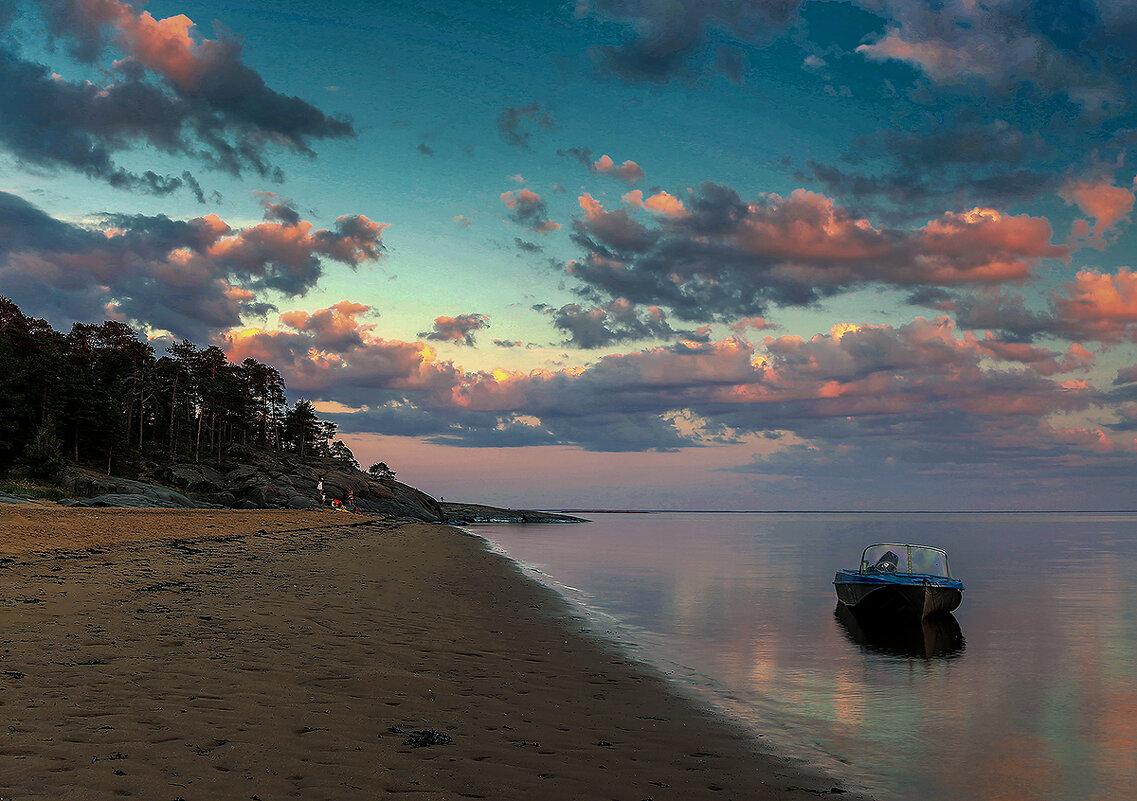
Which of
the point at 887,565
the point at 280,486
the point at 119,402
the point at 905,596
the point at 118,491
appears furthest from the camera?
the point at 280,486

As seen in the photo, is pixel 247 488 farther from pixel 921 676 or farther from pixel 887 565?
pixel 921 676

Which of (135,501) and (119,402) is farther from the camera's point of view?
(119,402)

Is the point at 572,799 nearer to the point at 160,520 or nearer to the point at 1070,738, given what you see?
the point at 1070,738

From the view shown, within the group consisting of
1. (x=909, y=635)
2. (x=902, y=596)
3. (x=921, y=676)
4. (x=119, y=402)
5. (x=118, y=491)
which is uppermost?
(x=119, y=402)

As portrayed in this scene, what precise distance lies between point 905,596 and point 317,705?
1062 inches

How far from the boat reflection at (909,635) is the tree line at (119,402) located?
69590 millimetres

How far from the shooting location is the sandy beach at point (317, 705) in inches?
268

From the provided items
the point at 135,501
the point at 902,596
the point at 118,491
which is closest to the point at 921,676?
the point at 902,596

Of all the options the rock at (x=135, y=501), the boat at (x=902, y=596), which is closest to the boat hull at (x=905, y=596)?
the boat at (x=902, y=596)

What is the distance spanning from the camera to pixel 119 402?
82.9 m

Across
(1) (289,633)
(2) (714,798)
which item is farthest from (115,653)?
(2) (714,798)

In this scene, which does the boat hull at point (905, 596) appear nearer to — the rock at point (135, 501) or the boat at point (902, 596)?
the boat at point (902, 596)

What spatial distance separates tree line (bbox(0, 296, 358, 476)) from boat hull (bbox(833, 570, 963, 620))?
69.8 m

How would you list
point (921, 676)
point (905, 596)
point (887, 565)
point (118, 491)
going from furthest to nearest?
1. point (118, 491)
2. point (887, 565)
3. point (905, 596)
4. point (921, 676)
